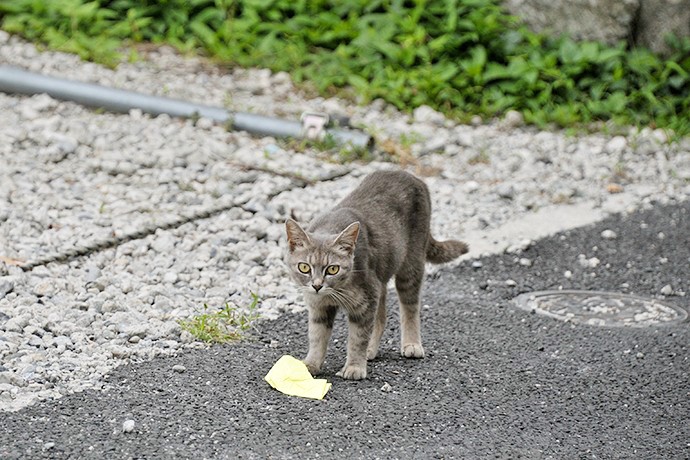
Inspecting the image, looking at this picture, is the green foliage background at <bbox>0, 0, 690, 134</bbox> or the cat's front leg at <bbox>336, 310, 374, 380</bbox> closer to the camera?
the cat's front leg at <bbox>336, 310, 374, 380</bbox>

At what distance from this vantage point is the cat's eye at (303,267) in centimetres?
572

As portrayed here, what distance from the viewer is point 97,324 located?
6.34 meters

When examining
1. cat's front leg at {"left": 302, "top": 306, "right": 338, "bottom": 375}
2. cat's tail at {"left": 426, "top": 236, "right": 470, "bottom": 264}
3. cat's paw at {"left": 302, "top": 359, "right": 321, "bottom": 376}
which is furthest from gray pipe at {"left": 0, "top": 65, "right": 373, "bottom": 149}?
cat's paw at {"left": 302, "top": 359, "right": 321, "bottom": 376}

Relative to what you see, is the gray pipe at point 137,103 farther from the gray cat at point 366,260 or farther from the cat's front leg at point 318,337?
the cat's front leg at point 318,337

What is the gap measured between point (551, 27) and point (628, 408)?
24.0 ft

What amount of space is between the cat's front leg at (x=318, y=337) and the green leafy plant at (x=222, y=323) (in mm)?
564

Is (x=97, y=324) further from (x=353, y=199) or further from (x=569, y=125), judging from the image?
(x=569, y=125)

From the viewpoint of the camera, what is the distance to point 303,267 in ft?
18.8

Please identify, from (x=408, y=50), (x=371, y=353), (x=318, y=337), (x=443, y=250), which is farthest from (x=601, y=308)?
(x=408, y=50)

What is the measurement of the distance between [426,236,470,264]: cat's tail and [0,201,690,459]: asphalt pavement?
0.41 metres

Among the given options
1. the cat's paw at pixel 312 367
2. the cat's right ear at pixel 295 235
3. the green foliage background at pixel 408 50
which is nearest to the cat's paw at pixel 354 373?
the cat's paw at pixel 312 367

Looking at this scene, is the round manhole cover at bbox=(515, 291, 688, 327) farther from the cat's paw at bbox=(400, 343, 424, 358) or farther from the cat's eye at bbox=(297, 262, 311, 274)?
the cat's eye at bbox=(297, 262, 311, 274)

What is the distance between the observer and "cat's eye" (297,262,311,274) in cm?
572

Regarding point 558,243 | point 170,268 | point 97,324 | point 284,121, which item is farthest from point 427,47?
point 97,324
